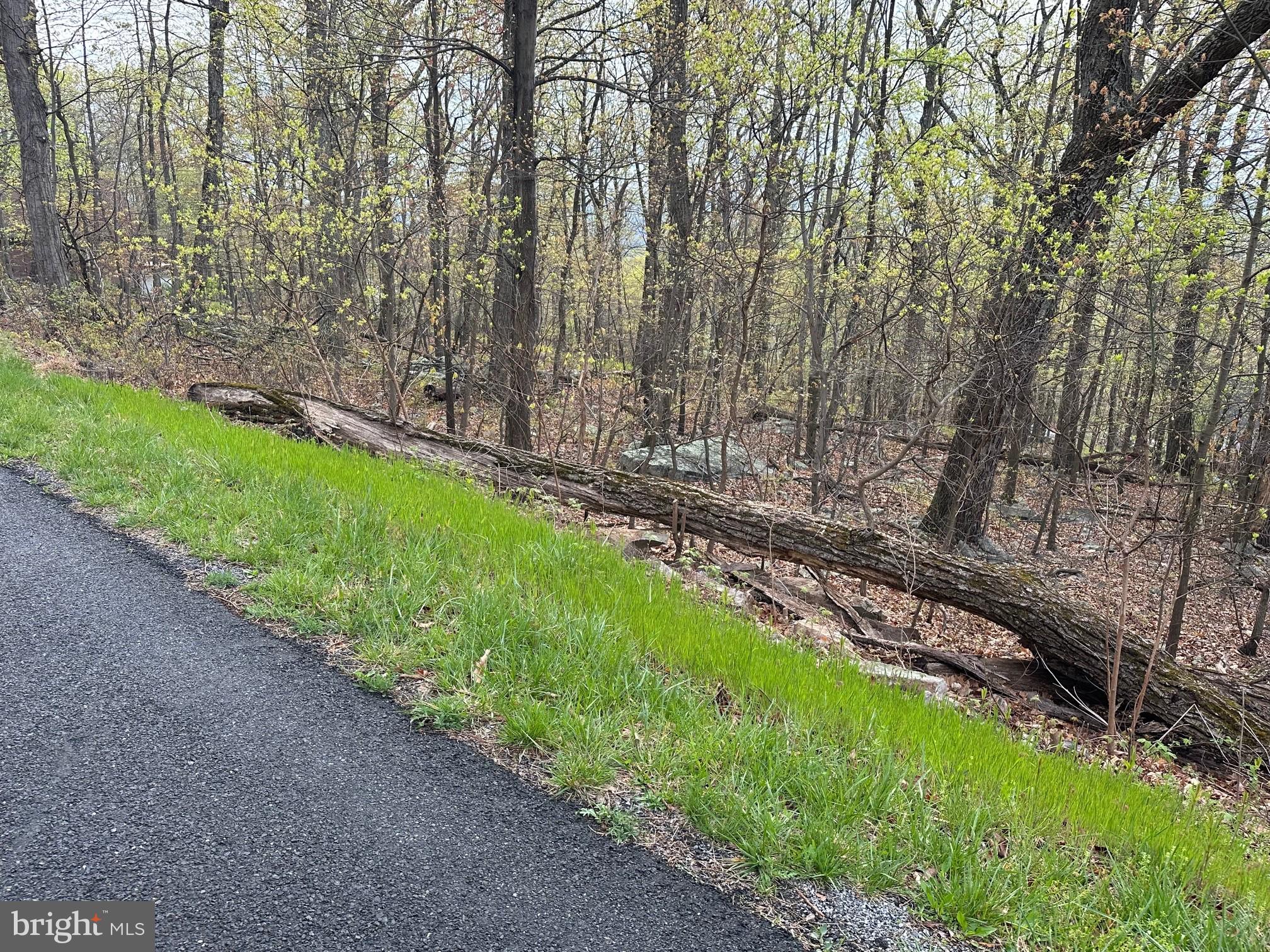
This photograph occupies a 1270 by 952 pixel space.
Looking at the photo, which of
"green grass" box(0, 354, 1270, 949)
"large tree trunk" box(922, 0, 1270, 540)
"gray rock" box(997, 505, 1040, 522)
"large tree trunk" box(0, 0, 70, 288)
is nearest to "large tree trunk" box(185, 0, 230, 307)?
"large tree trunk" box(0, 0, 70, 288)

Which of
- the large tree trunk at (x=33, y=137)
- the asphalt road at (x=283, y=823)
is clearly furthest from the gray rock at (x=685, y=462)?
the large tree trunk at (x=33, y=137)

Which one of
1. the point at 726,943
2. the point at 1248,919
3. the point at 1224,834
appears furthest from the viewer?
the point at 1224,834

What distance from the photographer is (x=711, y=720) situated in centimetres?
308

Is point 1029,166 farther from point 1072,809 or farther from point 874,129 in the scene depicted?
point 1072,809

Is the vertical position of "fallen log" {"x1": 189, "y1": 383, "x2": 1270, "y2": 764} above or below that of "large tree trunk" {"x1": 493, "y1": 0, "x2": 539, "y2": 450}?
below

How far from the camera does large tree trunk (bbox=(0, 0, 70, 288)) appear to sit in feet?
39.1

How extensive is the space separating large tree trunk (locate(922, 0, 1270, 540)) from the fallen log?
325 centimetres

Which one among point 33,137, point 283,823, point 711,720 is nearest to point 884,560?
point 711,720

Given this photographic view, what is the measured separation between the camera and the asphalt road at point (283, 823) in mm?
2043

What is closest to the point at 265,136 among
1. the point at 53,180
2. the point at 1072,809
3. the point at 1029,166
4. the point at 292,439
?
the point at 53,180

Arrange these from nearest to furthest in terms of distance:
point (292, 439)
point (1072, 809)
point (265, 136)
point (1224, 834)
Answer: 1. point (1072, 809)
2. point (1224, 834)
3. point (292, 439)
4. point (265, 136)

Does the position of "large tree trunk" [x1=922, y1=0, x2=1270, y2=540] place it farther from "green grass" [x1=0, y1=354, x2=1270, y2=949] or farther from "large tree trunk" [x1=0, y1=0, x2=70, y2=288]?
"large tree trunk" [x1=0, y1=0, x2=70, y2=288]

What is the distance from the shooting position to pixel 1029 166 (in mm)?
9156

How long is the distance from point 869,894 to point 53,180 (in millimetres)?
16960
